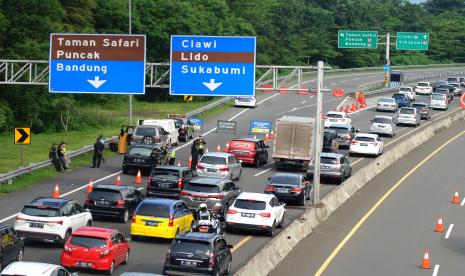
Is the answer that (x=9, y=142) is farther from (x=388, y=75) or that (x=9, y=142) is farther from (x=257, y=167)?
(x=388, y=75)

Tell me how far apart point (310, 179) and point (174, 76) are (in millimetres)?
10098

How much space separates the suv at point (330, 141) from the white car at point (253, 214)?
2193 cm

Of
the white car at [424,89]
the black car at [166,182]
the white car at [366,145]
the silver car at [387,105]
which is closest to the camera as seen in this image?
the black car at [166,182]

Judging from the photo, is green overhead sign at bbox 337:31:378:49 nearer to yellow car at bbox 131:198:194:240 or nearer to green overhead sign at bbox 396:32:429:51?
green overhead sign at bbox 396:32:429:51

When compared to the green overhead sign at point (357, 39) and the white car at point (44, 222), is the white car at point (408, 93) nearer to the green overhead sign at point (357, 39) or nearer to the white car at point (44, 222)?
the green overhead sign at point (357, 39)

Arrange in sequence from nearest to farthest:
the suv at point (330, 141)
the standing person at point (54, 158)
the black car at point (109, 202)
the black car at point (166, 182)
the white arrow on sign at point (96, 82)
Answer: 1. the black car at point (109, 202)
2. the black car at point (166, 182)
3. the white arrow on sign at point (96, 82)
4. the standing person at point (54, 158)
5. the suv at point (330, 141)

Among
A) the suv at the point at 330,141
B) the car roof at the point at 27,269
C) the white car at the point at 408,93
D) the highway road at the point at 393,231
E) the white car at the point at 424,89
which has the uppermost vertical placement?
the white car at the point at 424,89

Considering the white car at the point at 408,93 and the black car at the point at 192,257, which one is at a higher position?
the white car at the point at 408,93

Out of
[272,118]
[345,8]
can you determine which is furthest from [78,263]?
[345,8]

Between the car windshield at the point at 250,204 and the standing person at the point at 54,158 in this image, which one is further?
the standing person at the point at 54,158

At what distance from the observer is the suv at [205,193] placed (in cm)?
3359

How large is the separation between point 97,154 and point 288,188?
12898 millimetres

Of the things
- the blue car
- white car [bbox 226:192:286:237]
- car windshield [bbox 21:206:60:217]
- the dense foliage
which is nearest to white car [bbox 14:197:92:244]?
car windshield [bbox 21:206:60:217]

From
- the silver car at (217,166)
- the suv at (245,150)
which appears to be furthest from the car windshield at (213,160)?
the suv at (245,150)
